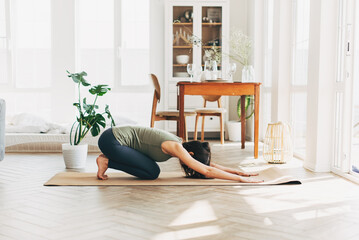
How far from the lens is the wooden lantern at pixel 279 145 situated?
4.38 meters

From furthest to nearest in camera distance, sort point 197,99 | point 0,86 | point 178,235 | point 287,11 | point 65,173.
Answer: point 0,86
point 197,99
point 287,11
point 65,173
point 178,235

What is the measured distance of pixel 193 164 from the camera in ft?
10.4

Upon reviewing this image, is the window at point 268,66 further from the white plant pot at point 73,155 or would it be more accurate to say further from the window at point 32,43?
the window at point 32,43

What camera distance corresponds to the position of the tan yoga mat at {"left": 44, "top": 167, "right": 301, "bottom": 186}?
10.8 ft

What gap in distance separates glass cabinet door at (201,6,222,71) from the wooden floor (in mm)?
3307

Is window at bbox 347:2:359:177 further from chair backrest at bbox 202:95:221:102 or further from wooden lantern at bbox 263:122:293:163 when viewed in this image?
chair backrest at bbox 202:95:221:102

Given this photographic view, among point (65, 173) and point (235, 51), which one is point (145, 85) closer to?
point (235, 51)

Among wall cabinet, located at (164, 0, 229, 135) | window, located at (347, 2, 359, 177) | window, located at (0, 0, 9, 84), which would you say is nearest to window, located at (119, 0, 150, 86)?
wall cabinet, located at (164, 0, 229, 135)

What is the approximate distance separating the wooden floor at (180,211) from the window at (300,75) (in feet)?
3.77

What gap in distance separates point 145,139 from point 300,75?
7.33ft

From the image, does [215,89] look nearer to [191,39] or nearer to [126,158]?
[126,158]

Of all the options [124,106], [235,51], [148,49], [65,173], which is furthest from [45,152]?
[235,51]

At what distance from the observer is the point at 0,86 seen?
6980mm

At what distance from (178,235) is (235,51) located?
4.89 m
